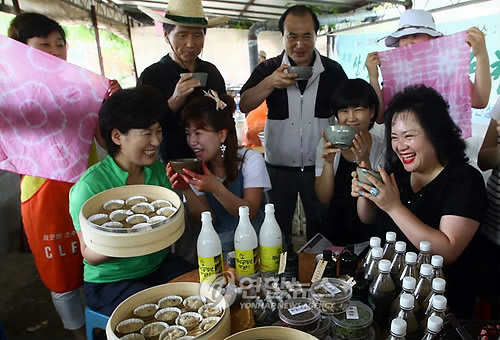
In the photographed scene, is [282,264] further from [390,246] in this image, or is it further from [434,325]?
[434,325]

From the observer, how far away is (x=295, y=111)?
2.62 metres

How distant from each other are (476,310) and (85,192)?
2.14 m

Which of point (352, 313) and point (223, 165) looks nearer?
point (352, 313)

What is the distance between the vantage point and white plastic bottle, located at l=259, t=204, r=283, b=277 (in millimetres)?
1394

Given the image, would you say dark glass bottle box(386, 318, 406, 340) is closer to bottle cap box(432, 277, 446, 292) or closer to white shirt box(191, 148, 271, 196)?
bottle cap box(432, 277, 446, 292)

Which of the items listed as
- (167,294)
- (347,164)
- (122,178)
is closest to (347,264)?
(167,294)

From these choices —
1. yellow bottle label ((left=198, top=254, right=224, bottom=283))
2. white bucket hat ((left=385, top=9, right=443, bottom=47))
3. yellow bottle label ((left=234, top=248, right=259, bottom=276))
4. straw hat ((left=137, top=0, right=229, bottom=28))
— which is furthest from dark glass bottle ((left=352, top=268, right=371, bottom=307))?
straw hat ((left=137, top=0, right=229, bottom=28))

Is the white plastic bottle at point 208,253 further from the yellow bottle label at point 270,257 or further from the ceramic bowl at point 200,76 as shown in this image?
the ceramic bowl at point 200,76

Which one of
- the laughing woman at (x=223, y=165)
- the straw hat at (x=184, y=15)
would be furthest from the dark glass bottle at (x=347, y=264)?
the straw hat at (x=184, y=15)

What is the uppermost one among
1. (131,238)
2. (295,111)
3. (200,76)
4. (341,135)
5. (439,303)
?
(200,76)

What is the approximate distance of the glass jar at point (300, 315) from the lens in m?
1.10

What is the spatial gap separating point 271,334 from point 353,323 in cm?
26

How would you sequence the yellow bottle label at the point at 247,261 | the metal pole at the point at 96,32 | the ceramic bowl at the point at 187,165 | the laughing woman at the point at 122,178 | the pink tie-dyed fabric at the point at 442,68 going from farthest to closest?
the metal pole at the point at 96,32, the pink tie-dyed fabric at the point at 442,68, the ceramic bowl at the point at 187,165, the laughing woman at the point at 122,178, the yellow bottle label at the point at 247,261

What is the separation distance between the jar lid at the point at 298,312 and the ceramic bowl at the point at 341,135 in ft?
3.13
